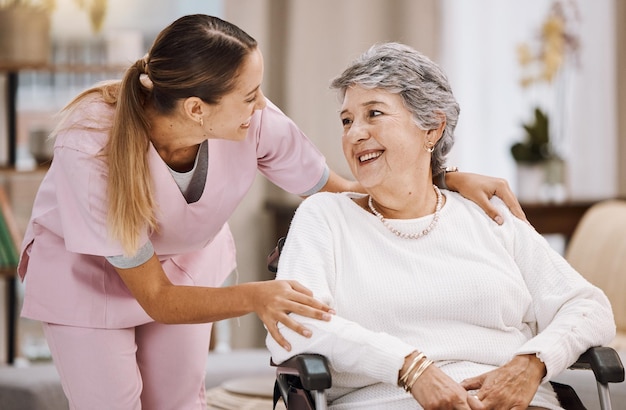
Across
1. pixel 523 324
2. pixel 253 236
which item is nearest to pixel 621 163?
pixel 253 236

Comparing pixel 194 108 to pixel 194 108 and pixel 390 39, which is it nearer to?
pixel 194 108

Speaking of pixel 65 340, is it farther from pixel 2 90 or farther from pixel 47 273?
pixel 2 90

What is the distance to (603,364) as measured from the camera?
6.52 ft

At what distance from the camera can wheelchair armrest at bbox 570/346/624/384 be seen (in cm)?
196

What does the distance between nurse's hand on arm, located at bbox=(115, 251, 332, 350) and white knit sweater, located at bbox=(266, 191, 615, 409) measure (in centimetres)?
4

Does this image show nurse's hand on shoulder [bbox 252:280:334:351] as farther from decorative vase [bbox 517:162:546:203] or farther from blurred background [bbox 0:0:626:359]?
decorative vase [bbox 517:162:546:203]

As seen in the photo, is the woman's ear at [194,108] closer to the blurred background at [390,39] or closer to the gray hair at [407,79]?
the gray hair at [407,79]

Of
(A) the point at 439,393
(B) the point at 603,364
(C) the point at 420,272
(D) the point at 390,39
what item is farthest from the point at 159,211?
(D) the point at 390,39

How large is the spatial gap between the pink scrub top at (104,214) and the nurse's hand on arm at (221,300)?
0.30 feet

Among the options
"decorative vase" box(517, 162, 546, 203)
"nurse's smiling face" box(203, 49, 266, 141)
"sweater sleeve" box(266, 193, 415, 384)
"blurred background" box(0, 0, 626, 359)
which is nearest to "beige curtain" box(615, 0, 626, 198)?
"blurred background" box(0, 0, 626, 359)

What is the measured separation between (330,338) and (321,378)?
13 cm

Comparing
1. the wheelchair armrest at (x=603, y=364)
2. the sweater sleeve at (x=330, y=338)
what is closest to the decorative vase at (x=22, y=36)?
the sweater sleeve at (x=330, y=338)

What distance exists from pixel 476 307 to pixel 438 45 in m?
2.57

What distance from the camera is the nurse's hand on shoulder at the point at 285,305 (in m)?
1.95
